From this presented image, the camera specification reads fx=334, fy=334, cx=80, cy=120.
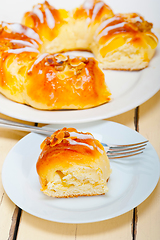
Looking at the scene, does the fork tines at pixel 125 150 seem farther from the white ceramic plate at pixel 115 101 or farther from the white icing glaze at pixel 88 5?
the white icing glaze at pixel 88 5

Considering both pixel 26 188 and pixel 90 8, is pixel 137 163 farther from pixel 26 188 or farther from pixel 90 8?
pixel 90 8

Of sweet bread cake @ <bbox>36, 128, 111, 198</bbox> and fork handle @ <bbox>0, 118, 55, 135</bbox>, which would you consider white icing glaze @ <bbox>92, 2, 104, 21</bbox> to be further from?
sweet bread cake @ <bbox>36, 128, 111, 198</bbox>

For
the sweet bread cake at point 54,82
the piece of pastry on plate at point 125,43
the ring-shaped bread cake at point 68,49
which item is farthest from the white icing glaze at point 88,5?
the sweet bread cake at point 54,82

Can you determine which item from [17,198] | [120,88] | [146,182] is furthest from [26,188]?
[120,88]

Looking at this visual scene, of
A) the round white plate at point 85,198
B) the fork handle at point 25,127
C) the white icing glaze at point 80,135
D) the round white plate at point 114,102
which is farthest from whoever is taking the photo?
the round white plate at point 114,102

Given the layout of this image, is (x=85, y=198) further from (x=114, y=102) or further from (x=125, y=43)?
(x=125, y=43)

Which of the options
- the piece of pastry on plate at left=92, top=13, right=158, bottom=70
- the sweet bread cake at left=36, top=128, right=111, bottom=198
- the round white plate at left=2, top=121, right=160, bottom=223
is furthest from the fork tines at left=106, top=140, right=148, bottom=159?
the piece of pastry on plate at left=92, top=13, right=158, bottom=70

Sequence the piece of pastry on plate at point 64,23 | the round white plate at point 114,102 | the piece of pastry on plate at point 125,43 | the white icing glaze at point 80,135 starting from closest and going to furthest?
the white icing glaze at point 80,135 < the round white plate at point 114,102 < the piece of pastry on plate at point 125,43 < the piece of pastry on plate at point 64,23
